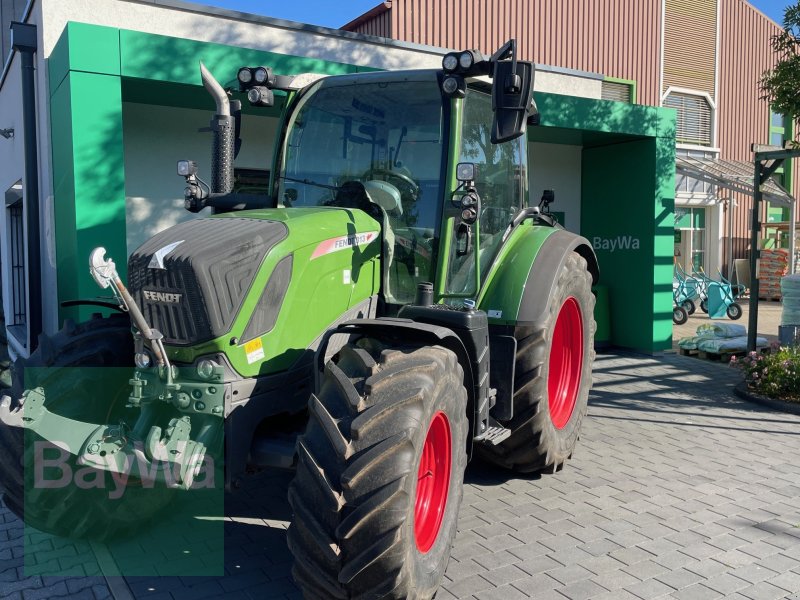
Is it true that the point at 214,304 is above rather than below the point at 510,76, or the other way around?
below

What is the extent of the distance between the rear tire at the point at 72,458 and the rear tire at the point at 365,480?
4.21ft

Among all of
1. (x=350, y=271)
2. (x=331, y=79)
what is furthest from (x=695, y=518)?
(x=331, y=79)

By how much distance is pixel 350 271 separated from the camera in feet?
12.7

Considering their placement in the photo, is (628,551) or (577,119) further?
(577,119)

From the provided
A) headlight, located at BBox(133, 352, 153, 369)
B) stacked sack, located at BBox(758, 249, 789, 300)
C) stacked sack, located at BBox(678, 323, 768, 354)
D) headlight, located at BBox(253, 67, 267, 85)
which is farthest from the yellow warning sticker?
stacked sack, located at BBox(758, 249, 789, 300)

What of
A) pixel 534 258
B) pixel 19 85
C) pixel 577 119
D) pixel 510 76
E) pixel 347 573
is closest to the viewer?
pixel 347 573

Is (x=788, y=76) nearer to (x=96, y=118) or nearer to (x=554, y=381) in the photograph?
(x=554, y=381)

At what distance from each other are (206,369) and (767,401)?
236 inches

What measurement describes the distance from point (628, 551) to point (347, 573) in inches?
75.2

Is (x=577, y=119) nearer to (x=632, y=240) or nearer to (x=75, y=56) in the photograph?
(x=632, y=240)

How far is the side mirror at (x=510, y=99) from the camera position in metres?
3.63

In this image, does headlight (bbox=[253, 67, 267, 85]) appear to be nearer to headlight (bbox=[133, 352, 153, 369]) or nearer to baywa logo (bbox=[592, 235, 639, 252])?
headlight (bbox=[133, 352, 153, 369])

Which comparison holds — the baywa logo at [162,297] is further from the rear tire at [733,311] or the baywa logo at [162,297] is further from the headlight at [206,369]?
the rear tire at [733,311]

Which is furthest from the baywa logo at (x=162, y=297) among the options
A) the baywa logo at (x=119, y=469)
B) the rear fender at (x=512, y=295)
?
the rear fender at (x=512, y=295)
